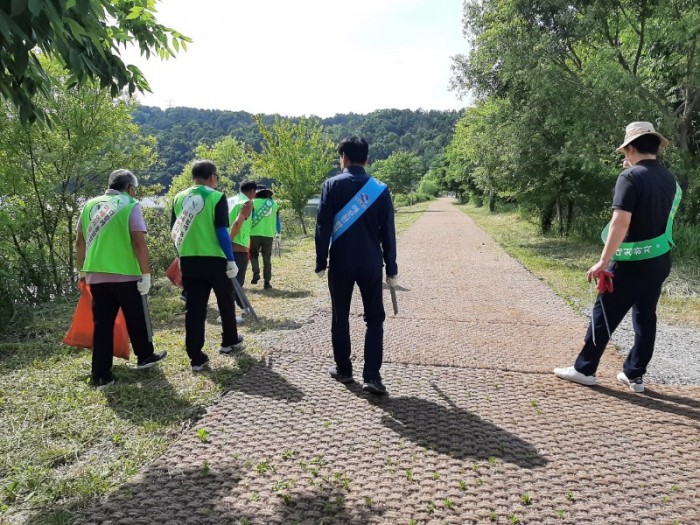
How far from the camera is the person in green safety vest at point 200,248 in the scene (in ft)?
14.7

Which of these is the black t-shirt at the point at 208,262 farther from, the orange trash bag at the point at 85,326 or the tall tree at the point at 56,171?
the tall tree at the point at 56,171

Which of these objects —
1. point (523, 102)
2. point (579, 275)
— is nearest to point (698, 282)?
point (579, 275)

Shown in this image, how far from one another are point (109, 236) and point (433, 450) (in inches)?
122

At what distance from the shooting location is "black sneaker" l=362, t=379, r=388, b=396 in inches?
156

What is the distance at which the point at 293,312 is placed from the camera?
682 cm

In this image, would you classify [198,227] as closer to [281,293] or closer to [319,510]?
[319,510]

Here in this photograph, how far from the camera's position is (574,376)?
432 centimetres

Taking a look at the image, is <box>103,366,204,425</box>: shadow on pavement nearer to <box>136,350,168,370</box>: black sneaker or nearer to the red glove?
<box>136,350,168,370</box>: black sneaker

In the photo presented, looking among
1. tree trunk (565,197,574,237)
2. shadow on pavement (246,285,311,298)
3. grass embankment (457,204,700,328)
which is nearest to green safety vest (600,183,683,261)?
grass embankment (457,204,700,328)

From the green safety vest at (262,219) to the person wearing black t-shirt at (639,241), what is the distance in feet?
18.0

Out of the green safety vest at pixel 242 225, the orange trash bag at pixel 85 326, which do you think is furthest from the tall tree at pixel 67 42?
the green safety vest at pixel 242 225

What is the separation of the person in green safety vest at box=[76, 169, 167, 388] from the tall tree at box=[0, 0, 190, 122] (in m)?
1.02

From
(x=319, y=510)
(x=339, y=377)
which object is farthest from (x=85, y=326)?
(x=319, y=510)

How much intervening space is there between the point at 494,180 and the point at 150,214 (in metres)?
11.1
